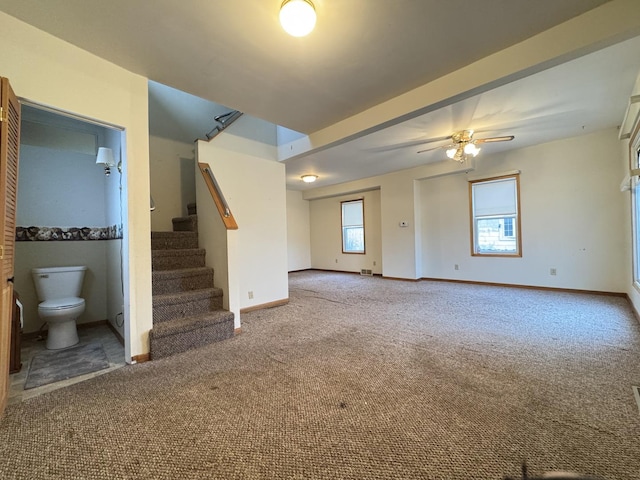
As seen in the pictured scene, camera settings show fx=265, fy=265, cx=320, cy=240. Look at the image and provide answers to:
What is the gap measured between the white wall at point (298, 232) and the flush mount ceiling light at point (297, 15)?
658 centimetres

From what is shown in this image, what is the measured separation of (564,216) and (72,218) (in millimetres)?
7403

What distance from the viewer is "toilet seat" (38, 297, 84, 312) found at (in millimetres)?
2525

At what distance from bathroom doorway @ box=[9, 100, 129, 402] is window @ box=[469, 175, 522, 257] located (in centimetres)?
604

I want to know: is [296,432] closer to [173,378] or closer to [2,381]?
[173,378]

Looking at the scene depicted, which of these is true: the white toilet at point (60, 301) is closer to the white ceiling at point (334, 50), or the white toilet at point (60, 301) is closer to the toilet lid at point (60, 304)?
the toilet lid at point (60, 304)

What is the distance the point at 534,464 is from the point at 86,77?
371cm

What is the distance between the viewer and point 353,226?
25.9ft

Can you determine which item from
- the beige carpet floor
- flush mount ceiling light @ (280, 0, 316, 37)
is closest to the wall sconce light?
the beige carpet floor

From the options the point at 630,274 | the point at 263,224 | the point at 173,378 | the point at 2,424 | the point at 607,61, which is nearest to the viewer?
the point at 2,424

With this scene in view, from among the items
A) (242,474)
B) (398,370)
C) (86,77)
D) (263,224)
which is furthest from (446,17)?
(263,224)

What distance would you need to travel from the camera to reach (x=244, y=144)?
394 centimetres

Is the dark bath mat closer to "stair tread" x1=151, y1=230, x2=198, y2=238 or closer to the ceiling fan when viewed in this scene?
"stair tread" x1=151, y1=230, x2=198, y2=238

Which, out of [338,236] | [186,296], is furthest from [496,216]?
A: [186,296]

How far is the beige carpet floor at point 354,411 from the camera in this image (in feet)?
3.95
